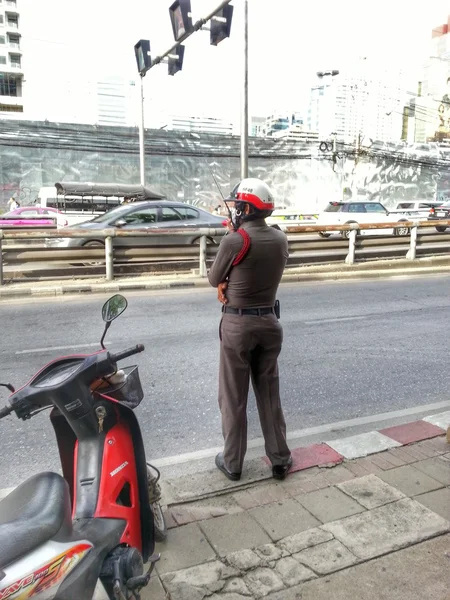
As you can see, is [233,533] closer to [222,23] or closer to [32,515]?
[32,515]

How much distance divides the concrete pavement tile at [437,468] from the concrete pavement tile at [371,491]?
0.34 m

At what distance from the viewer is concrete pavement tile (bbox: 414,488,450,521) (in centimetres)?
297

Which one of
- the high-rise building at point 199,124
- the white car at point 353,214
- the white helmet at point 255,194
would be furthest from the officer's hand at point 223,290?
the high-rise building at point 199,124

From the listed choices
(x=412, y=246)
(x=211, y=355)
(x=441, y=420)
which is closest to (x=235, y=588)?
(x=441, y=420)

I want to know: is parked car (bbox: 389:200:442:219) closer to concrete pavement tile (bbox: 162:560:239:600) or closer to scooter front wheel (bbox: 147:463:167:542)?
scooter front wheel (bbox: 147:463:167:542)

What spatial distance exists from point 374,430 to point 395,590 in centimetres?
191

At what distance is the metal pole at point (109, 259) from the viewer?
1104 cm

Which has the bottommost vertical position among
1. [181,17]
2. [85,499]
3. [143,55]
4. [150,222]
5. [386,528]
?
[386,528]

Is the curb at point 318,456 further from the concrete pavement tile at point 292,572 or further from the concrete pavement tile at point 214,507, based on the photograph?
the concrete pavement tile at point 292,572

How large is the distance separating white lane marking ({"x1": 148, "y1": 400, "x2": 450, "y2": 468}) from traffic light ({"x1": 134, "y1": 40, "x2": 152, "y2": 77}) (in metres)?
12.9

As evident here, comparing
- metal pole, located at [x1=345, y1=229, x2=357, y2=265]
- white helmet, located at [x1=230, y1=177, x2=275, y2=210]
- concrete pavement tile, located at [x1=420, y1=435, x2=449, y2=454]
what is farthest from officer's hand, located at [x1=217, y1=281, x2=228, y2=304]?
metal pole, located at [x1=345, y1=229, x2=357, y2=265]

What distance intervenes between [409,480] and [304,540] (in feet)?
3.16

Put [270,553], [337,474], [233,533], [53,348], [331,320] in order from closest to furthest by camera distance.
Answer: [270,553] → [233,533] → [337,474] → [53,348] → [331,320]

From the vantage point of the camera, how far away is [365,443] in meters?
3.84
